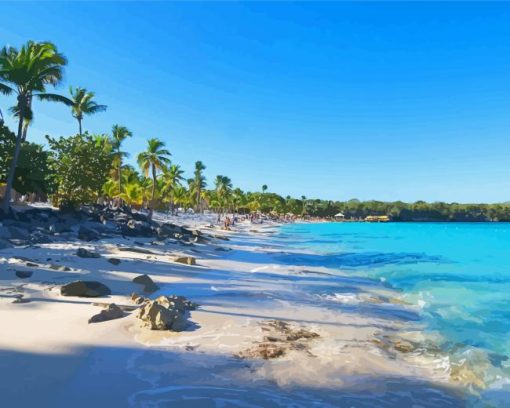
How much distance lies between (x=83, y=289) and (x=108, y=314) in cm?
231

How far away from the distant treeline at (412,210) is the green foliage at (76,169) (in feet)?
473

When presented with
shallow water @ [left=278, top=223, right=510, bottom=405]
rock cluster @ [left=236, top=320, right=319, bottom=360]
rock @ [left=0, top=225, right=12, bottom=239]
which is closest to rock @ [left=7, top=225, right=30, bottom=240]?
rock @ [left=0, top=225, right=12, bottom=239]

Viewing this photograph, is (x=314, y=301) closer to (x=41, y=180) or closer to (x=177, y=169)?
(x=41, y=180)

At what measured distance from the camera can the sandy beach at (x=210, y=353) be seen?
5887 mm

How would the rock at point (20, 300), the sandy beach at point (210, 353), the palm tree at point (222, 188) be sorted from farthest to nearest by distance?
the palm tree at point (222, 188) → the rock at point (20, 300) → the sandy beach at point (210, 353)

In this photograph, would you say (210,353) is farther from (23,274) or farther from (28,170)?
(28,170)

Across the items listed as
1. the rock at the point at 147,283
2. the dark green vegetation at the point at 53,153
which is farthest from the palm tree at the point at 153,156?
the rock at the point at 147,283

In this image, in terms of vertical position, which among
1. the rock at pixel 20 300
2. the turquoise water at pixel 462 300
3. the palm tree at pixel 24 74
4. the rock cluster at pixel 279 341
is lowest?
the turquoise water at pixel 462 300

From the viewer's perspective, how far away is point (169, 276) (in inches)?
649

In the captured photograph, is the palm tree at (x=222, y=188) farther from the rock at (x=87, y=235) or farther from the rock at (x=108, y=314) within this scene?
the rock at (x=108, y=314)

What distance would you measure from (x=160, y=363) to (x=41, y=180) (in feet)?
99.9

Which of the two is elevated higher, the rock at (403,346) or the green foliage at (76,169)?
the green foliage at (76,169)

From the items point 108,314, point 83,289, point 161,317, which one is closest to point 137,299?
point 83,289

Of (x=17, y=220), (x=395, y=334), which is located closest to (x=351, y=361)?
(x=395, y=334)
